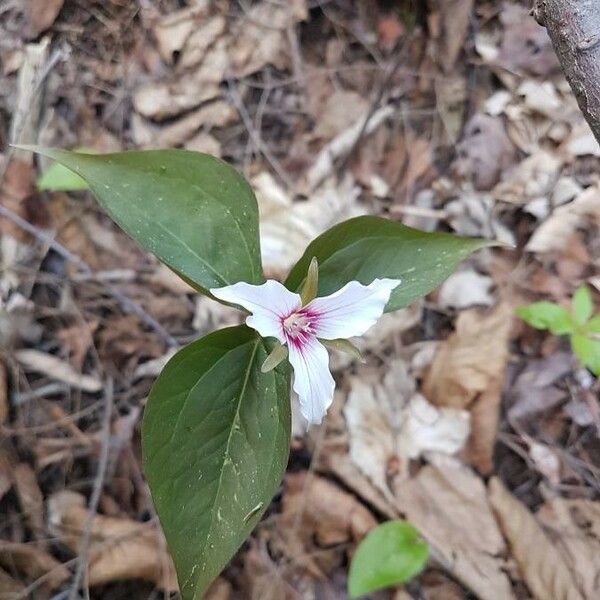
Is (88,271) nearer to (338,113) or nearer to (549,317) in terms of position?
(338,113)

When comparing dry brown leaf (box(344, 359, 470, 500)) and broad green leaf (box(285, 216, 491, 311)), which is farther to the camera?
dry brown leaf (box(344, 359, 470, 500))

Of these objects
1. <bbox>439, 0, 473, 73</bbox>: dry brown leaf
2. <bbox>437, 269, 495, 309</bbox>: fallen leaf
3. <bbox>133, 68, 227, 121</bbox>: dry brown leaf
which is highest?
<bbox>439, 0, 473, 73</bbox>: dry brown leaf

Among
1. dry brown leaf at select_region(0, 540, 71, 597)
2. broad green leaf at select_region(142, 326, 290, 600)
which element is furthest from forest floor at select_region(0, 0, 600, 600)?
broad green leaf at select_region(142, 326, 290, 600)

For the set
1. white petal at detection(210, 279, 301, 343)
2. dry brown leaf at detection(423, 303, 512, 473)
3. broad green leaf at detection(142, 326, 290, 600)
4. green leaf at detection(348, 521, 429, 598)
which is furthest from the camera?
dry brown leaf at detection(423, 303, 512, 473)

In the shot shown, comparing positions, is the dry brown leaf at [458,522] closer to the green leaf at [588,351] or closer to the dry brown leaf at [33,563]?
the green leaf at [588,351]

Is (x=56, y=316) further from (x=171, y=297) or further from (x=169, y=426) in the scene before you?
(x=169, y=426)

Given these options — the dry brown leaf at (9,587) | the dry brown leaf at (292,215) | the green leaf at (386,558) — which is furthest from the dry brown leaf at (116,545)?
the dry brown leaf at (292,215)

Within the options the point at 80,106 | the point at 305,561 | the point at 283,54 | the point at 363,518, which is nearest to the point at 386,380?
the point at 363,518

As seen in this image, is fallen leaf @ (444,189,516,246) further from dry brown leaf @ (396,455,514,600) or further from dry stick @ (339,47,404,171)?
dry brown leaf @ (396,455,514,600)
